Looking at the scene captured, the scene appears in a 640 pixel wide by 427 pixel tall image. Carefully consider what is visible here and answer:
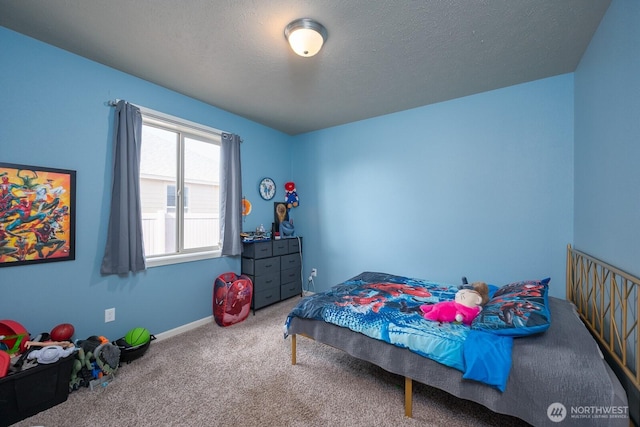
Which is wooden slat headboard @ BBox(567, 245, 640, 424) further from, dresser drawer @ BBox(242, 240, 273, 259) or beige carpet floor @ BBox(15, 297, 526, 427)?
dresser drawer @ BBox(242, 240, 273, 259)

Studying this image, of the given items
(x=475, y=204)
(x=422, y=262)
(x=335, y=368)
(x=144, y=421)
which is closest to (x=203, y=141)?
(x=144, y=421)

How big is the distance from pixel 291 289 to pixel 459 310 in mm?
2560

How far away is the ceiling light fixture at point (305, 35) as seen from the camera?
5.70 feet

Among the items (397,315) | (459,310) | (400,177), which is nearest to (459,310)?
(459,310)

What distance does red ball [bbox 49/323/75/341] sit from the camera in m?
1.92

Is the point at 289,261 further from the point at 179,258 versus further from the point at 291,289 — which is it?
the point at 179,258

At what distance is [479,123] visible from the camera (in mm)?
2783

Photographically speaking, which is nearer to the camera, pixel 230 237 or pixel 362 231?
pixel 230 237

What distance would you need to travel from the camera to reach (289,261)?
3795 mm

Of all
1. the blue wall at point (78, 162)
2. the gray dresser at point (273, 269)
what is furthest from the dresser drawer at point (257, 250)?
the blue wall at point (78, 162)

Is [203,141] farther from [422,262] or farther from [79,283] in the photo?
[422,262]

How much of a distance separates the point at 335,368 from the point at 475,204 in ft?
7.45

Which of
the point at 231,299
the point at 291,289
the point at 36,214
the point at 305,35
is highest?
the point at 305,35

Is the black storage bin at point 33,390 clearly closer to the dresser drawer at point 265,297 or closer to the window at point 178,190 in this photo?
the window at point 178,190
